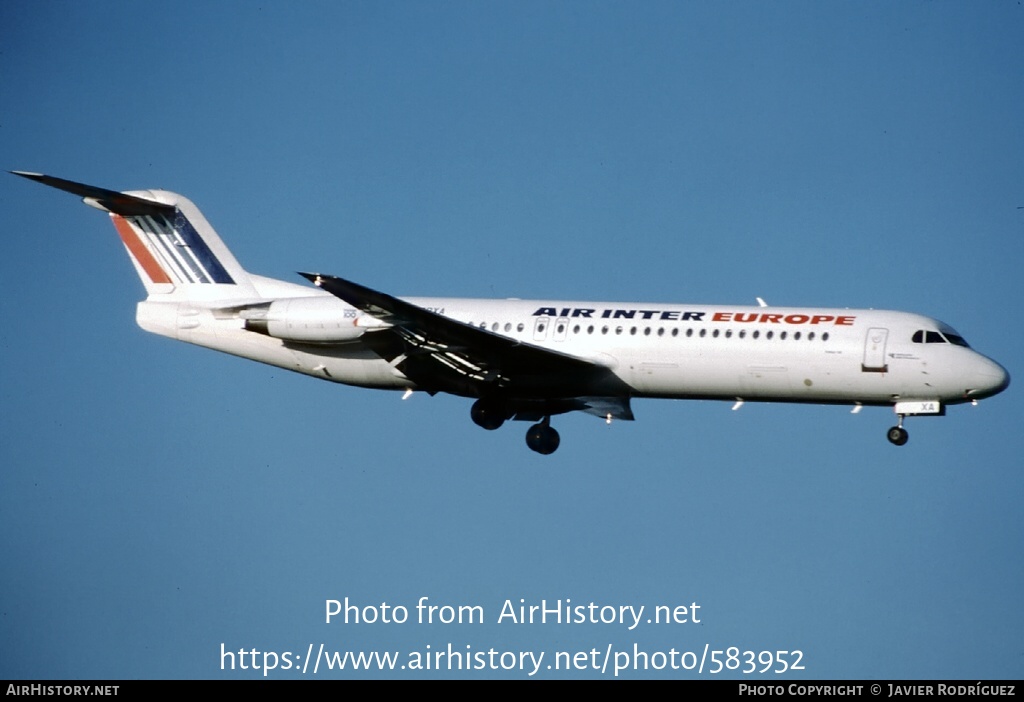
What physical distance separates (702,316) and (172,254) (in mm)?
14187

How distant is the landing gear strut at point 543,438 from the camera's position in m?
45.1

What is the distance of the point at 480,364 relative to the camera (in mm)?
42812

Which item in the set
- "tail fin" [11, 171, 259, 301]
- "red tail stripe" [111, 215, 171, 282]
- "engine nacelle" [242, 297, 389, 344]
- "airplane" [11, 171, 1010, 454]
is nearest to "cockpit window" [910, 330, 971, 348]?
"airplane" [11, 171, 1010, 454]

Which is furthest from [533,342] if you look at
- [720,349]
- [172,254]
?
[172,254]

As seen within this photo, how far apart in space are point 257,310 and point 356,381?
3049mm

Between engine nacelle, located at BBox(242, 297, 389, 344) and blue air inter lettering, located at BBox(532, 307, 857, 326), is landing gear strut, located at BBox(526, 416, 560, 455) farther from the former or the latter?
engine nacelle, located at BBox(242, 297, 389, 344)

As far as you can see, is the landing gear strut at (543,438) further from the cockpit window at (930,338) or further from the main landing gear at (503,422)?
the cockpit window at (930,338)

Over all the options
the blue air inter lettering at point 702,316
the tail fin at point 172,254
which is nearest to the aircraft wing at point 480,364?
the blue air inter lettering at point 702,316

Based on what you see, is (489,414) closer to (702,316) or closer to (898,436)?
(702,316)

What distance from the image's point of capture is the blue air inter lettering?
41500mm

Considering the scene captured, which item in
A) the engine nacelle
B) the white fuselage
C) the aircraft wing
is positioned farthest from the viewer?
the engine nacelle

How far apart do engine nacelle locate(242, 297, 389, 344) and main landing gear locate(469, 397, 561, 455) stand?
3838mm

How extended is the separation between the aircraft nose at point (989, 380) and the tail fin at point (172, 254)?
728 inches

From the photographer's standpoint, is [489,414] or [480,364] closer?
[480,364]
